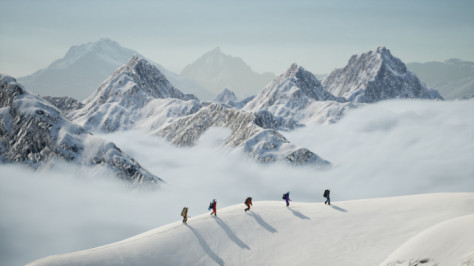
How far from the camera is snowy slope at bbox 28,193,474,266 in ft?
121

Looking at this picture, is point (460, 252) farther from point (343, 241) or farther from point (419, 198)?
point (419, 198)

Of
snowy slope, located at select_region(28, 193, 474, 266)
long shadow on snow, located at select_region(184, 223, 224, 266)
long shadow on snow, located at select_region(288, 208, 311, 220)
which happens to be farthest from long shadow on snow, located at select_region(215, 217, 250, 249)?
long shadow on snow, located at select_region(288, 208, 311, 220)

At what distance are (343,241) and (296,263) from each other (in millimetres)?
5390

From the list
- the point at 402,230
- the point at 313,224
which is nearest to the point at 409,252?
the point at 402,230

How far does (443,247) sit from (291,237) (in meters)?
15.9

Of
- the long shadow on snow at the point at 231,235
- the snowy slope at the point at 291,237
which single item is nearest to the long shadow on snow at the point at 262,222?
the snowy slope at the point at 291,237

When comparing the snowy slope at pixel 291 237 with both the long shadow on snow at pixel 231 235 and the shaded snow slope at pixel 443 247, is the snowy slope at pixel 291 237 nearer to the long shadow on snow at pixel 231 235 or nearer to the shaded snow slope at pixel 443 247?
the long shadow on snow at pixel 231 235

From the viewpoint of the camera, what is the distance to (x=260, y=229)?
42938 mm

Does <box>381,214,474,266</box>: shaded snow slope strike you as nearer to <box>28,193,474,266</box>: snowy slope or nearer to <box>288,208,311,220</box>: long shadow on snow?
<box>28,193,474,266</box>: snowy slope

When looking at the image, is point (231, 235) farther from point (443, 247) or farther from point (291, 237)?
point (443, 247)

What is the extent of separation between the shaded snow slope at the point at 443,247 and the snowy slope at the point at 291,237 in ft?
16.6

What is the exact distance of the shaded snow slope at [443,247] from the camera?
2652 cm

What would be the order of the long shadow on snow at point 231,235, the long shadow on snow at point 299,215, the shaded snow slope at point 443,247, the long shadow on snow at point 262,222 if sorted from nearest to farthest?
the shaded snow slope at point 443,247
the long shadow on snow at point 231,235
the long shadow on snow at point 262,222
the long shadow on snow at point 299,215

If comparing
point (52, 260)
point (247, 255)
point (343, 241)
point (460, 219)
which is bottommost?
point (52, 260)
